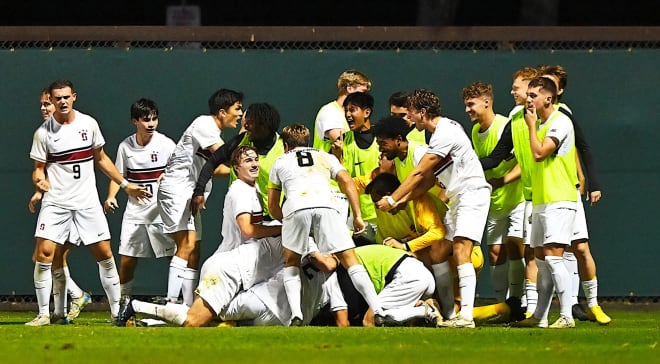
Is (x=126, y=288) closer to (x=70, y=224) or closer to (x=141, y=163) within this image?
(x=70, y=224)

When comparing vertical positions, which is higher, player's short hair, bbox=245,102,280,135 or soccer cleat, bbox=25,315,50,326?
player's short hair, bbox=245,102,280,135

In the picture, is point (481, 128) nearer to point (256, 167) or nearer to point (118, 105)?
point (256, 167)

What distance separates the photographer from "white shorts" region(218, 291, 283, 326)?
491 inches

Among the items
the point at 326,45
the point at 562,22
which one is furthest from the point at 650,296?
Answer: the point at 562,22

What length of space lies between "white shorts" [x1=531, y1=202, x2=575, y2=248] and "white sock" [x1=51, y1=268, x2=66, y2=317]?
14.4 feet

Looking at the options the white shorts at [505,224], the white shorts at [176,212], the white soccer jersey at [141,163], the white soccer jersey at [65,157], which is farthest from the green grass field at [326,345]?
the white soccer jersey at [141,163]

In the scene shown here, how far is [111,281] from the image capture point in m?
13.8

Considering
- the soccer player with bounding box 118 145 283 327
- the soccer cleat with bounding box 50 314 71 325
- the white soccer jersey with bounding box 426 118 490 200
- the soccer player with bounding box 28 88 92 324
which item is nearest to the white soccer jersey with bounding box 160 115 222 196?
the soccer player with bounding box 118 145 283 327

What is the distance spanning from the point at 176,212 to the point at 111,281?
2.87ft

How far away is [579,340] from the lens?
435 inches

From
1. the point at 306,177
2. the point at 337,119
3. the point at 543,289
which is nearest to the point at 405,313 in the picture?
the point at 543,289

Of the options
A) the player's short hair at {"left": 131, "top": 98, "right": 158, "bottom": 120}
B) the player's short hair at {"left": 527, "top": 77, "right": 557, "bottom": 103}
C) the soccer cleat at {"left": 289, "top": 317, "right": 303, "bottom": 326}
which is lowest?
the soccer cleat at {"left": 289, "top": 317, "right": 303, "bottom": 326}

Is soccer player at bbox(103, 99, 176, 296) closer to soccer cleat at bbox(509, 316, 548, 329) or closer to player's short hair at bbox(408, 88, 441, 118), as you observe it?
player's short hair at bbox(408, 88, 441, 118)

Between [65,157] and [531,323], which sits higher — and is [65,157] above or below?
above
